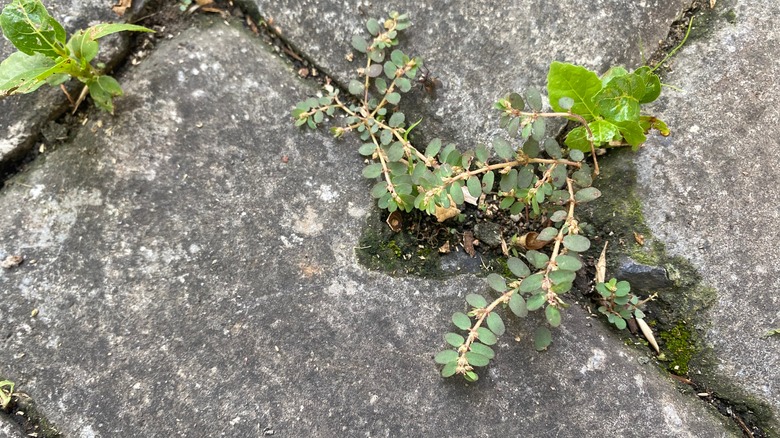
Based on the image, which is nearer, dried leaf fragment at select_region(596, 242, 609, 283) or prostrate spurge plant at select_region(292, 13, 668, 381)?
prostrate spurge plant at select_region(292, 13, 668, 381)

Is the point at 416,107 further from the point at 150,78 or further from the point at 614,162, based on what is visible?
the point at 150,78

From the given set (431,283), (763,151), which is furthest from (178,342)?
(763,151)

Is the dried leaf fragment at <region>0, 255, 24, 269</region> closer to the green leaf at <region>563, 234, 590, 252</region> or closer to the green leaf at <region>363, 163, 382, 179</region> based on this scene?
the green leaf at <region>363, 163, 382, 179</region>

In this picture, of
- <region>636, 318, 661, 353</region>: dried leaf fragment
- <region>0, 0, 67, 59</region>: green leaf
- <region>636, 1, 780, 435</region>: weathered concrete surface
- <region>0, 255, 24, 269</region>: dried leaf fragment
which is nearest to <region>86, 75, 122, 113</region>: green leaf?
<region>0, 0, 67, 59</region>: green leaf

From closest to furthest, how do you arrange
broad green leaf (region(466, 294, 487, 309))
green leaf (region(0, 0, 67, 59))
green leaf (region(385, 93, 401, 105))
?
green leaf (region(0, 0, 67, 59))
broad green leaf (region(466, 294, 487, 309))
green leaf (region(385, 93, 401, 105))

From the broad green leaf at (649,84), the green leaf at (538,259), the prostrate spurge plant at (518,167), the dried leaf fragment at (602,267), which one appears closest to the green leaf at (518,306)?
the prostrate spurge plant at (518,167)

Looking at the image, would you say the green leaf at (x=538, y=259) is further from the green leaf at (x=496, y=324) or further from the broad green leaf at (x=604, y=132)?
the broad green leaf at (x=604, y=132)

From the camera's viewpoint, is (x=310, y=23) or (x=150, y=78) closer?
(x=150, y=78)
